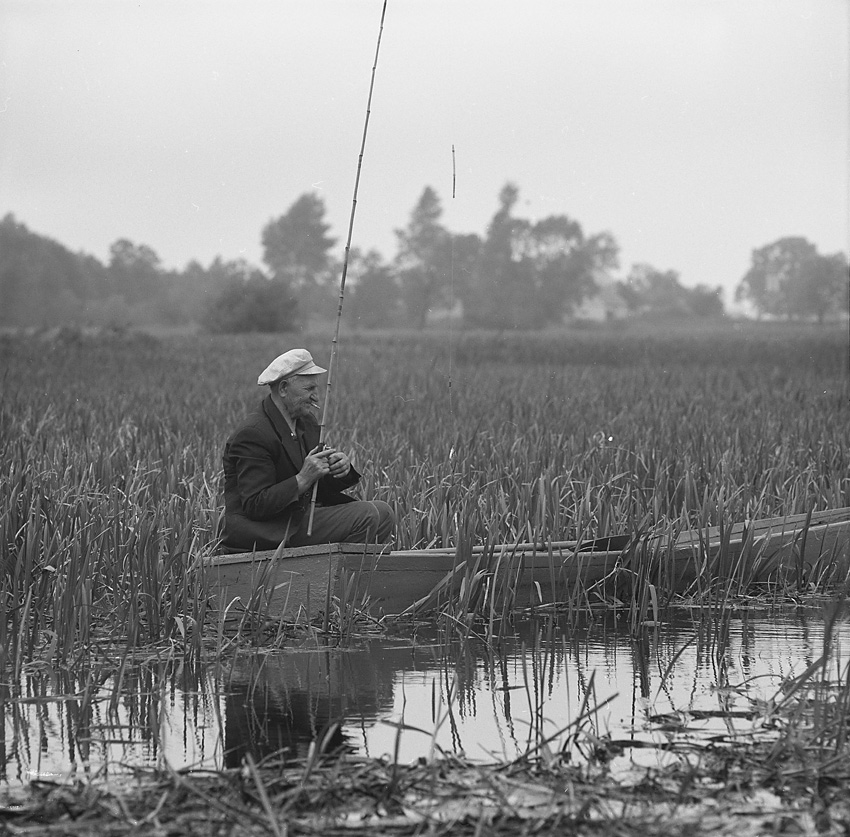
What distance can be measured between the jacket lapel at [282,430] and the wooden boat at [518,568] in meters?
0.43

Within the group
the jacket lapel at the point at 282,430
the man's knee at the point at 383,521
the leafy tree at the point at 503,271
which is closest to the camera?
the jacket lapel at the point at 282,430

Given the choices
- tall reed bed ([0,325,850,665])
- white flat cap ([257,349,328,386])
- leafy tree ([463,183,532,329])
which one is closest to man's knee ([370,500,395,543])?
tall reed bed ([0,325,850,665])

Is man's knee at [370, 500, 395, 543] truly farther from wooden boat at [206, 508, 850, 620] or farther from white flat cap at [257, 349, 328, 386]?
white flat cap at [257, 349, 328, 386]

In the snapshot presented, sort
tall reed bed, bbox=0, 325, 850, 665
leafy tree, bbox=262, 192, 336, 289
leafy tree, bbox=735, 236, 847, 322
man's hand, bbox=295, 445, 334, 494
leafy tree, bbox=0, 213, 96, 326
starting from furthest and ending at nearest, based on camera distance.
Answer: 1. leafy tree, bbox=262, 192, 336, 289
2. leafy tree, bbox=0, 213, 96, 326
3. leafy tree, bbox=735, 236, 847, 322
4. tall reed bed, bbox=0, 325, 850, 665
5. man's hand, bbox=295, 445, 334, 494

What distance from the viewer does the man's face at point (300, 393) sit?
5.89m

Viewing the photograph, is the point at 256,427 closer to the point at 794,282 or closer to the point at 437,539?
the point at 437,539

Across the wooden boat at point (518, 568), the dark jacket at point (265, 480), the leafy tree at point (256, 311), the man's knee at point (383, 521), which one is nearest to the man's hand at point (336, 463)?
the dark jacket at point (265, 480)

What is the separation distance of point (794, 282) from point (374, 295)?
28.7 m

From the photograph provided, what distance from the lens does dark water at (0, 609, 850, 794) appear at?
4.19 meters

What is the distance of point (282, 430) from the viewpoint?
19.6 feet

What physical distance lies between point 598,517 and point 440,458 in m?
2.23

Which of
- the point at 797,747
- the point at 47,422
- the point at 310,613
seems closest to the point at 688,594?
the point at 310,613

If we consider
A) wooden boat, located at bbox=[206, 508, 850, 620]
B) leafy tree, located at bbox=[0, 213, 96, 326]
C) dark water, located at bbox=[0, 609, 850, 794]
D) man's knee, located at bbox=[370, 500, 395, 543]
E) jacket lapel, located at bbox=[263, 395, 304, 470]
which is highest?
leafy tree, located at bbox=[0, 213, 96, 326]

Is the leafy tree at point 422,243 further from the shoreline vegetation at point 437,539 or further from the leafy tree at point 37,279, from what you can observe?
the shoreline vegetation at point 437,539
